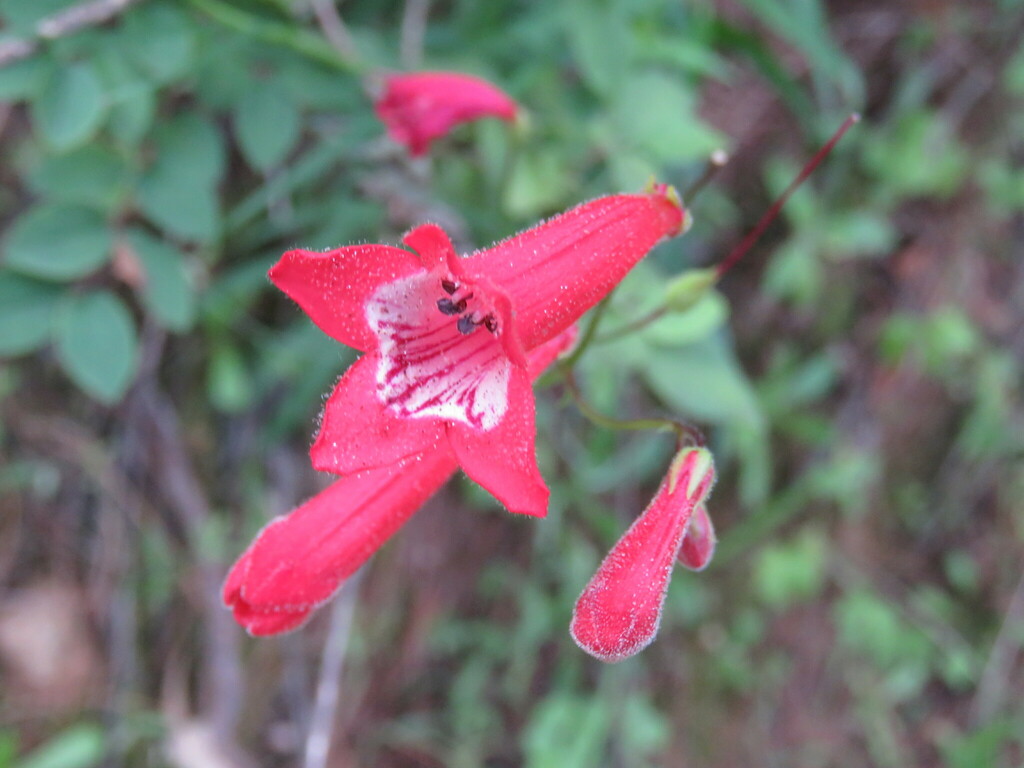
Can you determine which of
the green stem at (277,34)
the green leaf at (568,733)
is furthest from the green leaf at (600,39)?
the green leaf at (568,733)

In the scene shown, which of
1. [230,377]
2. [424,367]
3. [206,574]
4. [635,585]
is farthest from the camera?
[206,574]

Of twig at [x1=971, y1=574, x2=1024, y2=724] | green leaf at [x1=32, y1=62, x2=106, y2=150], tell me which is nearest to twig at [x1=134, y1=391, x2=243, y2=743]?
green leaf at [x1=32, y1=62, x2=106, y2=150]

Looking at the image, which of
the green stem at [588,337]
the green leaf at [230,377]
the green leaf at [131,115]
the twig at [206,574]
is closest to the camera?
the green stem at [588,337]

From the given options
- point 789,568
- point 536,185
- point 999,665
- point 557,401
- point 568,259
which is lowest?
point 999,665

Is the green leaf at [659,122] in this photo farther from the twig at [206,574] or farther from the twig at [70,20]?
the twig at [206,574]

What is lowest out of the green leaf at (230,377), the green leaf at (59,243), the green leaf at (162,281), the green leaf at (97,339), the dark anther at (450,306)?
the green leaf at (230,377)

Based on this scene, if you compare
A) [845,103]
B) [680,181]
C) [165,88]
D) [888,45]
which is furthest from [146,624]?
[888,45]

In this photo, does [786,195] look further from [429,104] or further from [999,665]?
[999,665]

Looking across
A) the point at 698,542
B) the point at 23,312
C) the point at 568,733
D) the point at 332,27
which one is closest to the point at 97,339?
the point at 23,312
